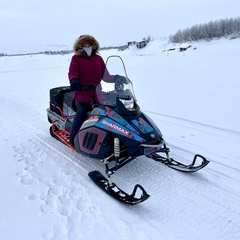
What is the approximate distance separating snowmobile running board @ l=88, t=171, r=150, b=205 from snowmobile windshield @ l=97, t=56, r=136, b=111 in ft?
2.92

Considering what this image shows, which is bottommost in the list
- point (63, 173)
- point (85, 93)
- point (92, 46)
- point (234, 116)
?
point (234, 116)

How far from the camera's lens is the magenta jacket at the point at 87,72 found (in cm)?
368

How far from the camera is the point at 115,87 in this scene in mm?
3637

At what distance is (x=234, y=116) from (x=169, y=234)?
3.87 m

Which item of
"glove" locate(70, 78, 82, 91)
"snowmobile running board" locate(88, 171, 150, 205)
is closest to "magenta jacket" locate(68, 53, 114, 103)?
"glove" locate(70, 78, 82, 91)

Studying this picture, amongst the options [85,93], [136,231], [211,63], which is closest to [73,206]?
[136,231]

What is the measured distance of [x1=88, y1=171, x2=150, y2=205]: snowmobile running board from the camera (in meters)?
2.73

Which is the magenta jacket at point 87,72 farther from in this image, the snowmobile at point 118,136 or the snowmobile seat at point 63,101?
the snowmobile seat at point 63,101

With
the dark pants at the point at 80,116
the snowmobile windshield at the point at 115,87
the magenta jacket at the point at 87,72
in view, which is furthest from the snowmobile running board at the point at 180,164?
the magenta jacket at the point at 87,72

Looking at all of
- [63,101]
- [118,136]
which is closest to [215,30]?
[63,101]

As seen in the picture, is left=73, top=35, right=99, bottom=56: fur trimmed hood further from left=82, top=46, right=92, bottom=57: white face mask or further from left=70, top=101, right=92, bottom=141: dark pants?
left=70, top=101, right=92, bottom=141: dark pants

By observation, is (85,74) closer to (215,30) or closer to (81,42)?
(81,42)

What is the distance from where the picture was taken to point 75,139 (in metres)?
3.70

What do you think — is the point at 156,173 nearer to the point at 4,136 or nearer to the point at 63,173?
the point at 63,173
